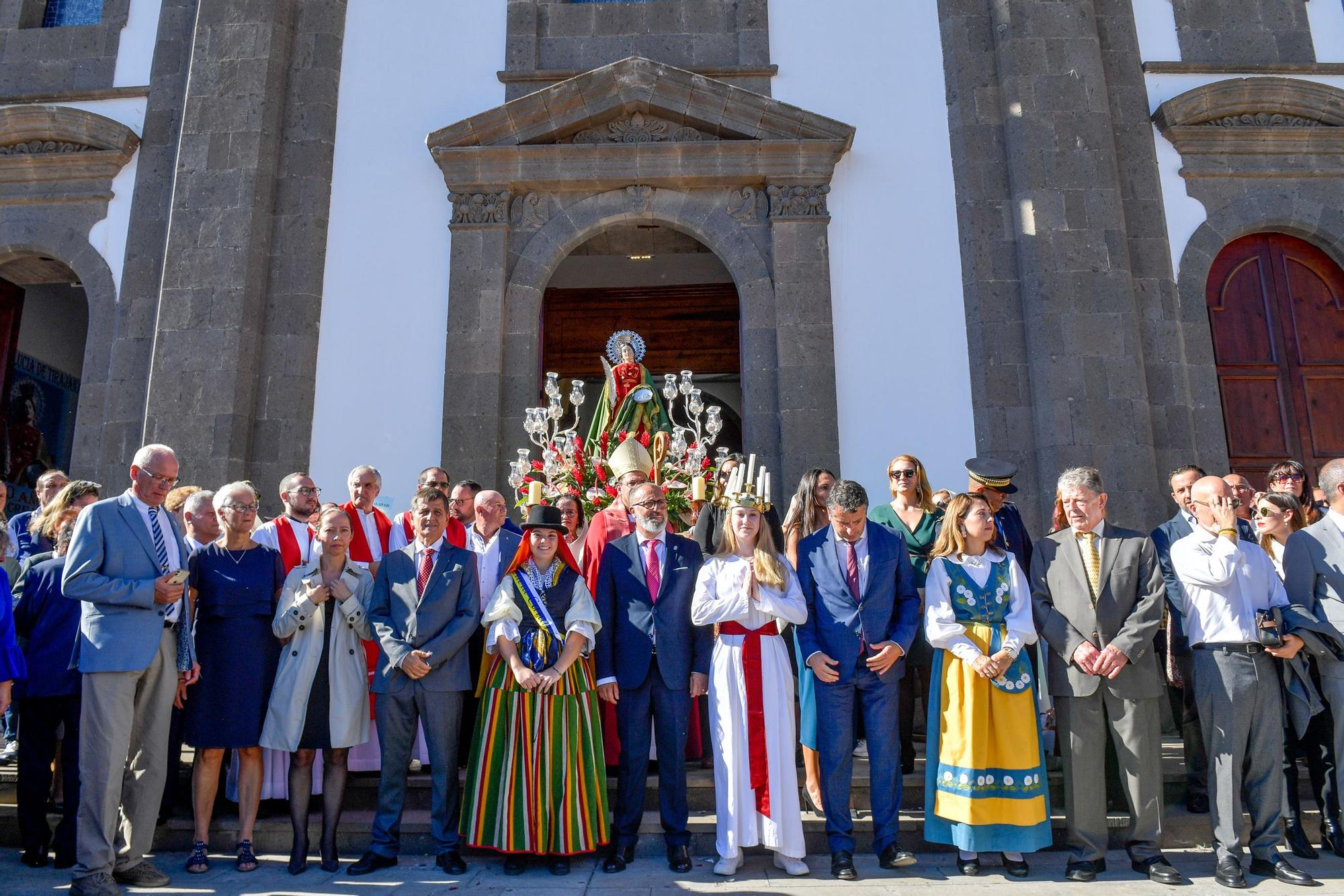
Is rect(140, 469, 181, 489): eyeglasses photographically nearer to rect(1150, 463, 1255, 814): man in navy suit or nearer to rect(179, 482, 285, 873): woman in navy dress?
rect(179, 482, 285, 873): woman in navy dress

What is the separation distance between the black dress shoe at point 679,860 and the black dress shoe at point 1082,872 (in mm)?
1760

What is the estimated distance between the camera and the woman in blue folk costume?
185 inches

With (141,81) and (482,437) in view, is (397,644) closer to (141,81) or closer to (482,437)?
(482,437)

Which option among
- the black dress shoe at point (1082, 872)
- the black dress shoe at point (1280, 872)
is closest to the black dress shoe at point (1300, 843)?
the black dress shoe at point (1280, 872)

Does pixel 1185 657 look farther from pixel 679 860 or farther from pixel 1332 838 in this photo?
pixel 679 860

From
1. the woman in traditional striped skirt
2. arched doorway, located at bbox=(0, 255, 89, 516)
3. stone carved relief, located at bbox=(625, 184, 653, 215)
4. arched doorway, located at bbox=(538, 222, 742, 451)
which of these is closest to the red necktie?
the woman in traditional striped skirt

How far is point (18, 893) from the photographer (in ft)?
14.6

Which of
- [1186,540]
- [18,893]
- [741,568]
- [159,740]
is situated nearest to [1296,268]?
[1186,540]

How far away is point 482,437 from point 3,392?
544 cm

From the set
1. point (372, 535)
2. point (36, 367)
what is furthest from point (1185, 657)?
point (36, 367)

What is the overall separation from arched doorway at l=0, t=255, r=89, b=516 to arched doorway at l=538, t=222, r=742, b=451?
207 inches

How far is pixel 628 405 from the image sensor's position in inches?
301

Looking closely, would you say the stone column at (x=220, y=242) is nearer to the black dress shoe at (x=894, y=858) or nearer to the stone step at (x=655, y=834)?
the stone step at (x=655, y=834)

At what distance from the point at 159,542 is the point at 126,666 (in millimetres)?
592
